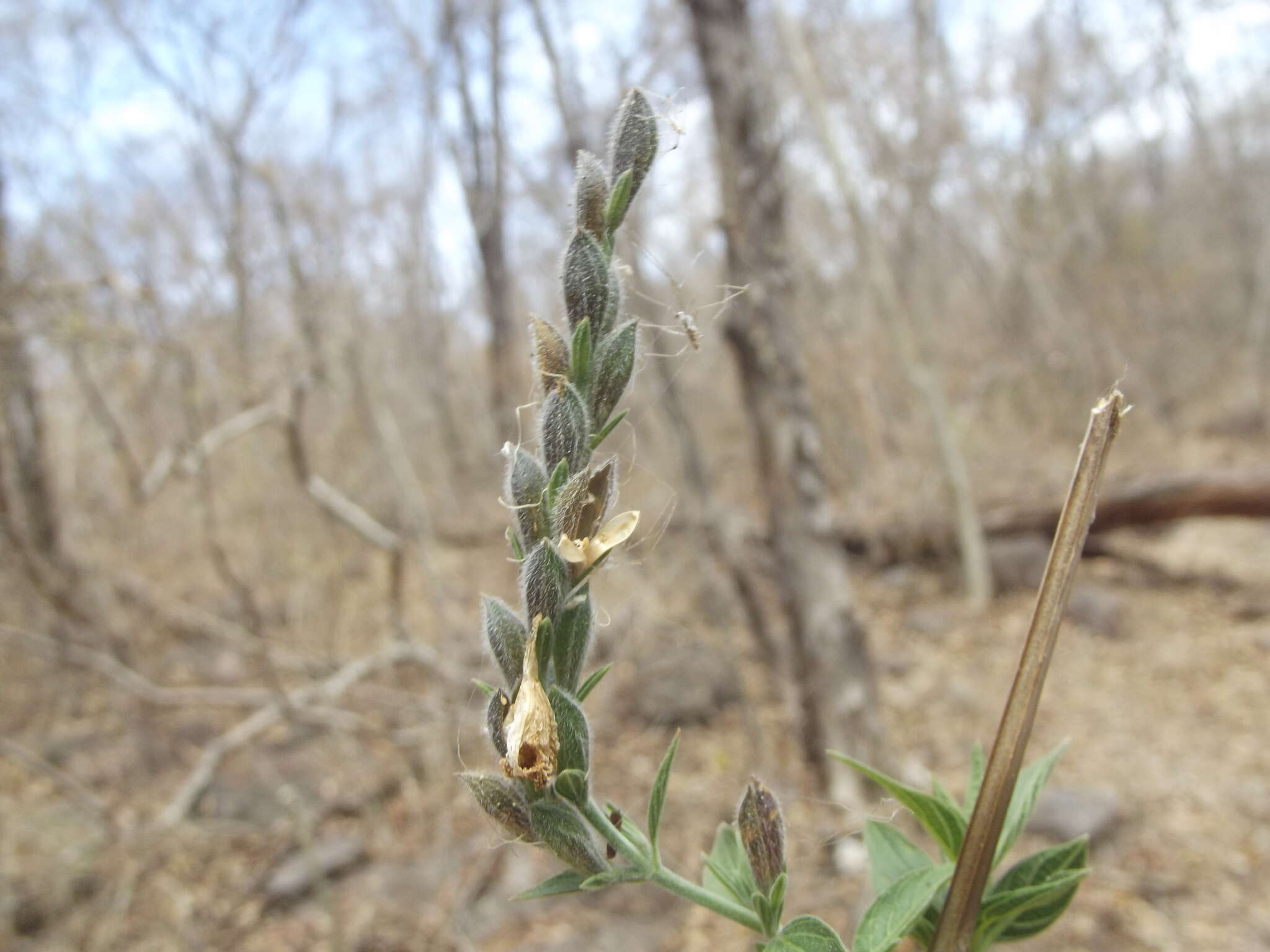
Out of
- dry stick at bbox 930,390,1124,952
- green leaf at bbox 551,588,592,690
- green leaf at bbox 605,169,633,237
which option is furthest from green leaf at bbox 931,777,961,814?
green leaf at bbox 605,169,633,237

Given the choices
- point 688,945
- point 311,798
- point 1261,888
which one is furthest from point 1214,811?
point 311,798

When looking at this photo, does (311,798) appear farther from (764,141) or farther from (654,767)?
(764,141)

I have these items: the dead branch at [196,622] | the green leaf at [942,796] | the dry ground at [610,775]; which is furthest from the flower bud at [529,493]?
the dead branch at [196,622]

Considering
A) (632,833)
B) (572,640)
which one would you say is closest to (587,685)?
(572,640)

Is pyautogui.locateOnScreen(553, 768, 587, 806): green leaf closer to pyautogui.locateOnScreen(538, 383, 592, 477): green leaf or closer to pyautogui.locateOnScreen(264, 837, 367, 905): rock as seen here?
pyautogui.locateOnScreen(538, 383, 592, 477): green leaf

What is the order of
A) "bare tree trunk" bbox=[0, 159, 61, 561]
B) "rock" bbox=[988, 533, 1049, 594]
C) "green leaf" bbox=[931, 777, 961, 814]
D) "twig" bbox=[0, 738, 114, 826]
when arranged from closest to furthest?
"green leaf" bbox=[931, 777, 961, 814] < "twig" bbox=[0, 738, 114, 826] < "bare tree trunk" bbox=[0, 159, 61, 561] < "rock" bbox=[988, 533, 1049, 594]

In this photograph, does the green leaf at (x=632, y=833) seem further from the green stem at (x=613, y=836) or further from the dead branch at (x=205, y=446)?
the dead branch at (x=205, y=446)
